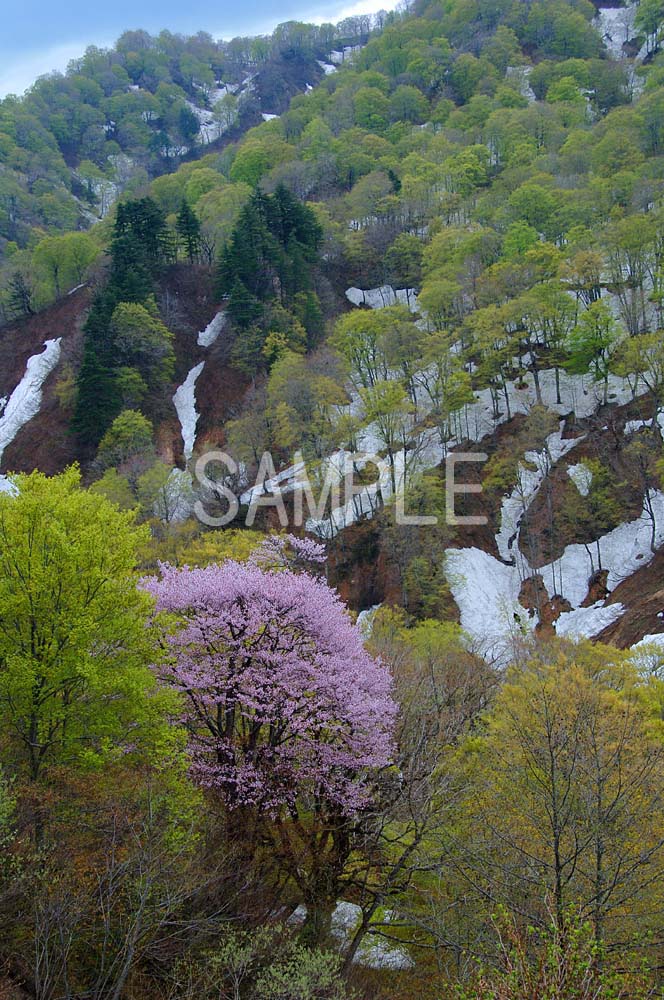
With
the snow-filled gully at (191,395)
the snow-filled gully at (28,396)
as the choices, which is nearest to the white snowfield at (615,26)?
the snow-filled gully at (191,395)

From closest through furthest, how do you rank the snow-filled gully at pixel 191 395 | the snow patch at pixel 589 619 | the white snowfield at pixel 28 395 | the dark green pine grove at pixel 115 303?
the snow patch at pixel 589 619
the dark green pine grove at pixel 115 303
the snow-filled gully at pixel 191 395
the white snowfield at pixel 28 395

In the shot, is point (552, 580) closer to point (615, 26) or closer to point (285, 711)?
point (285, 711)

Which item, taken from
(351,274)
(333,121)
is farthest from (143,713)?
(333,121)

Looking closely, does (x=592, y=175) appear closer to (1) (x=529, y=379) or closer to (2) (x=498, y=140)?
(2) (x=498, y=140)

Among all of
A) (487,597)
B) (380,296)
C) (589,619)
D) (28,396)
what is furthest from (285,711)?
(380,296)

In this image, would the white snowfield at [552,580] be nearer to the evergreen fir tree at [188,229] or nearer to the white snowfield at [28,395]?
the white snowfield at [28,395]

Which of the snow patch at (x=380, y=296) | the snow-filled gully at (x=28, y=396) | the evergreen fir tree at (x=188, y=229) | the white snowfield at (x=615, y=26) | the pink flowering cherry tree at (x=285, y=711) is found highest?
the white snowfield at (x=615, y=26)
